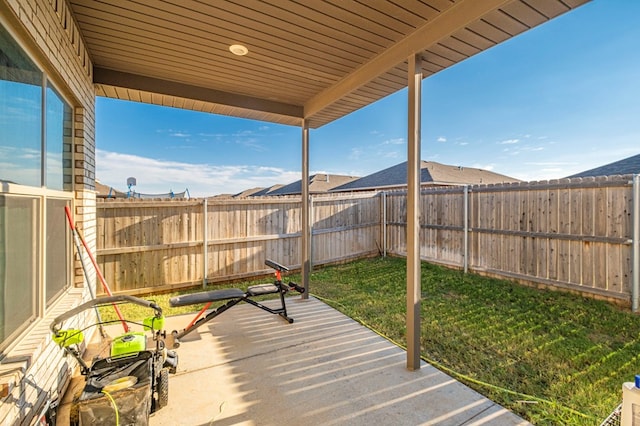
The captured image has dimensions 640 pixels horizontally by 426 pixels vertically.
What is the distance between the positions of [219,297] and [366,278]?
3.59m

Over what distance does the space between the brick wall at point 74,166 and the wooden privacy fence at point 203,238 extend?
64.8 inches

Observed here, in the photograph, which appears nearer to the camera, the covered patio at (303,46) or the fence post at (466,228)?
the covered patio at (303,46)

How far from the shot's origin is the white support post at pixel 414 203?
2545 mm

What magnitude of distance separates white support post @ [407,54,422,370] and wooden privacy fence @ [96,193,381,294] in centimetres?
404

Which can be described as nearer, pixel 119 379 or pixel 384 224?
pixel 119 379

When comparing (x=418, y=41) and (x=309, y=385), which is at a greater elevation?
(x=418, y=41)

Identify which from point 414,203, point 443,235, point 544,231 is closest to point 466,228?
point 443,235

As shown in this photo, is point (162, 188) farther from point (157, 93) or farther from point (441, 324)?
point (441, 324)

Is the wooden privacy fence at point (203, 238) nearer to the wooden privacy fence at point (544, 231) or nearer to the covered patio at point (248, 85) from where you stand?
the covered patio at point (248, 85)

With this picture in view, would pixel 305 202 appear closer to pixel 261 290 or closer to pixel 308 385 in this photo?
pixel 261 290

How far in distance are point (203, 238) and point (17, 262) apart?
12.5ft

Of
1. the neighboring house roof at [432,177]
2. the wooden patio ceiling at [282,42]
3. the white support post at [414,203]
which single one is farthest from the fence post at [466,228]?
the neighboring house roof at [432,177]

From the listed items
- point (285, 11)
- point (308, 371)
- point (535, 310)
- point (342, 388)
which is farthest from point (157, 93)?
point (535, 310)

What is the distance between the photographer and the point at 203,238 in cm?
541
